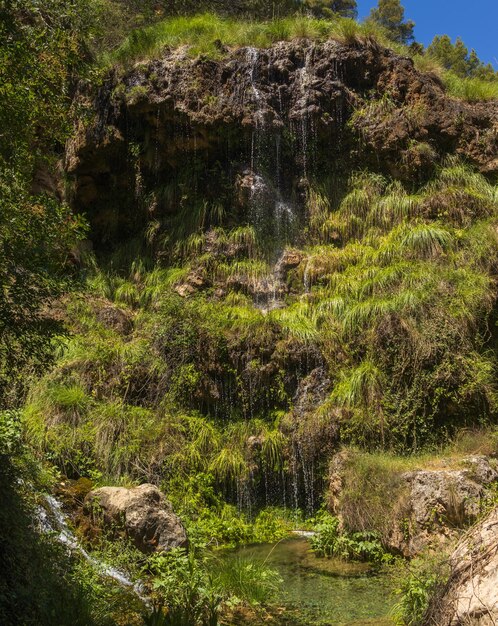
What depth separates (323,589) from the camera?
6.58 m

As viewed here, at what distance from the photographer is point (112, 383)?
34.2 ft

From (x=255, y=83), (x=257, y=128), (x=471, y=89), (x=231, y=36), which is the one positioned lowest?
(x=257, y=128)

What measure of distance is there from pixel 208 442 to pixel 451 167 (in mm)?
8504

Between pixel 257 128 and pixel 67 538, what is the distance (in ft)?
33.7

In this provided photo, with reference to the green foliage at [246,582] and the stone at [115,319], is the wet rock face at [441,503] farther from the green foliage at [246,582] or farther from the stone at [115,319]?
the stone at [115,319]

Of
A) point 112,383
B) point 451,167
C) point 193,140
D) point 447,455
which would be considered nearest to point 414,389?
point 447,455

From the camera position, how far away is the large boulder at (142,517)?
6594 mm

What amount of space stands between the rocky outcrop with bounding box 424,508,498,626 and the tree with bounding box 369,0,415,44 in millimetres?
32518

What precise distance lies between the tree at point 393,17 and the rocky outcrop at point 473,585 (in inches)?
1280

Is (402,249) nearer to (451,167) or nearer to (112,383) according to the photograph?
(451,167)

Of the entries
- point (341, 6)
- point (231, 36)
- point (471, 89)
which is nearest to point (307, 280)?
point (471, 89)

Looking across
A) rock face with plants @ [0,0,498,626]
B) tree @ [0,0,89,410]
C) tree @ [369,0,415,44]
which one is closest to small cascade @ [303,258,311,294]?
rock face with plants @ [0,0,498,626]

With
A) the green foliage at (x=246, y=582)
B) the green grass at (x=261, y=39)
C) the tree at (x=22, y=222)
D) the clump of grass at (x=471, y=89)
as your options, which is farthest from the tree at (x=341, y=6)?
the green foliage at (x=246, y=582)

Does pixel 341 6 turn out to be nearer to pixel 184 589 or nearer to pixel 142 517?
pixel 142 517
